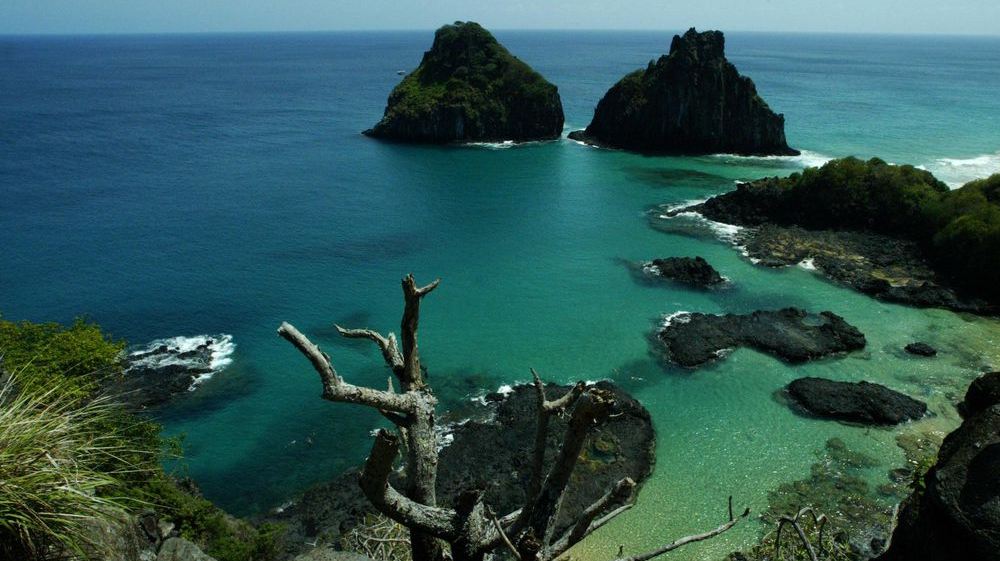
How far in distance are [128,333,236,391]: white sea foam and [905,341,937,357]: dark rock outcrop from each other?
4194 cm

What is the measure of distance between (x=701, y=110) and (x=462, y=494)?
98.8 metres

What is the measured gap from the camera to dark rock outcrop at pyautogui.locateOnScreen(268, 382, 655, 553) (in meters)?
26.3

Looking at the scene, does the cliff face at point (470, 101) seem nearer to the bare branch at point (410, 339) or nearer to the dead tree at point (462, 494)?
the bare branch at point (410, 339)

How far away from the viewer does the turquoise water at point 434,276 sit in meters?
31.0

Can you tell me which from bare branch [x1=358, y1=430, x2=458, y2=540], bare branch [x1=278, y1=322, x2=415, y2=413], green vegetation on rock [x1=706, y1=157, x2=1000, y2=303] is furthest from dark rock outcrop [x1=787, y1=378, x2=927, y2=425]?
bare branch [x1=278, y1=322, x2=415, y2=413]

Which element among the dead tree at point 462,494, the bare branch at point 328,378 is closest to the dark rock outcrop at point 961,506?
the dead tree at point 462,494

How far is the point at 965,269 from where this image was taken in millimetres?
47875

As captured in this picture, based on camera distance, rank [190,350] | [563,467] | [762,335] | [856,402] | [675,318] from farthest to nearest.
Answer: [675,318] < [762,335] < [190,350] < [856,402] < [563,467]

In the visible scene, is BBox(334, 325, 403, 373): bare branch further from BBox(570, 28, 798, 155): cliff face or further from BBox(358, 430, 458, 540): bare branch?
BBox(570, 28, 798, 155): cliff face

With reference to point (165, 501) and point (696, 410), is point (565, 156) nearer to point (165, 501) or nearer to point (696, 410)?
point (696, 410)

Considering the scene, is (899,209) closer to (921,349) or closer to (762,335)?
(921,349)

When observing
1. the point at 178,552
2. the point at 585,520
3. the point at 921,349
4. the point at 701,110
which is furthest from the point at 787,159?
the point at 585,520

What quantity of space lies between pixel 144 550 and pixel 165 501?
179 inches

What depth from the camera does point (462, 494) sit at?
8672 millimetres
